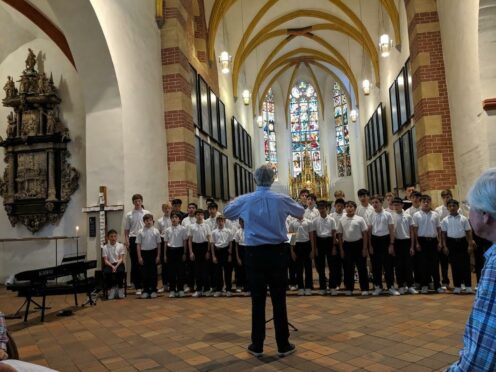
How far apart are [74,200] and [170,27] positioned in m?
4.79

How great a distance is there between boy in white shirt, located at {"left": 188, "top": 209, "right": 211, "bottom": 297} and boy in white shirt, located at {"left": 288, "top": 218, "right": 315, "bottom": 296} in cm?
150

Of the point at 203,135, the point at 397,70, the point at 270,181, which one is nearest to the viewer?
the point at 270,181

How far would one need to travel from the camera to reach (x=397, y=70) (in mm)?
13531

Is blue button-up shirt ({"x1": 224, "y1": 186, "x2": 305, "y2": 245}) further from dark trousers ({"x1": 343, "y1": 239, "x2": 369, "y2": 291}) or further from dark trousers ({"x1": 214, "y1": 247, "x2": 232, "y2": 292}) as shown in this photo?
A: dark trousers ({"x1": 214, "y1": 247, "x2": 232, "y2": 292})

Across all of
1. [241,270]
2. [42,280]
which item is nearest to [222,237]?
[241,270]

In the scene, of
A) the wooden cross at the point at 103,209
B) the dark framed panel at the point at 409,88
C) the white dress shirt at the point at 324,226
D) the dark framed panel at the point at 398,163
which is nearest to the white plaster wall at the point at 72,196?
the wooden cross at the point at 103,209

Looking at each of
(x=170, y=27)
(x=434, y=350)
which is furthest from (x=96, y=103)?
(x=434, y=350)

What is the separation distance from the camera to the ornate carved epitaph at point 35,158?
9.45 meters

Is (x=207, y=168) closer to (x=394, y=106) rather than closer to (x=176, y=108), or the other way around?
(x=176, y=108)

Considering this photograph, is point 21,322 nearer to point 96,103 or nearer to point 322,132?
point 96,103

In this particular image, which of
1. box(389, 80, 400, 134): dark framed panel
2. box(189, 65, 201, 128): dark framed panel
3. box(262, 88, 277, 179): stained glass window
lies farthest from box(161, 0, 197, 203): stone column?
box(262, 88, 277, 179): stained glass window

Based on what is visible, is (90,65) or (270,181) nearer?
(270,181)

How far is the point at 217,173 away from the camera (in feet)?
45.8

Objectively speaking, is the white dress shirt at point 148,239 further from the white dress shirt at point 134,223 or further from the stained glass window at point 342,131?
the stained glass window at point 342,131
